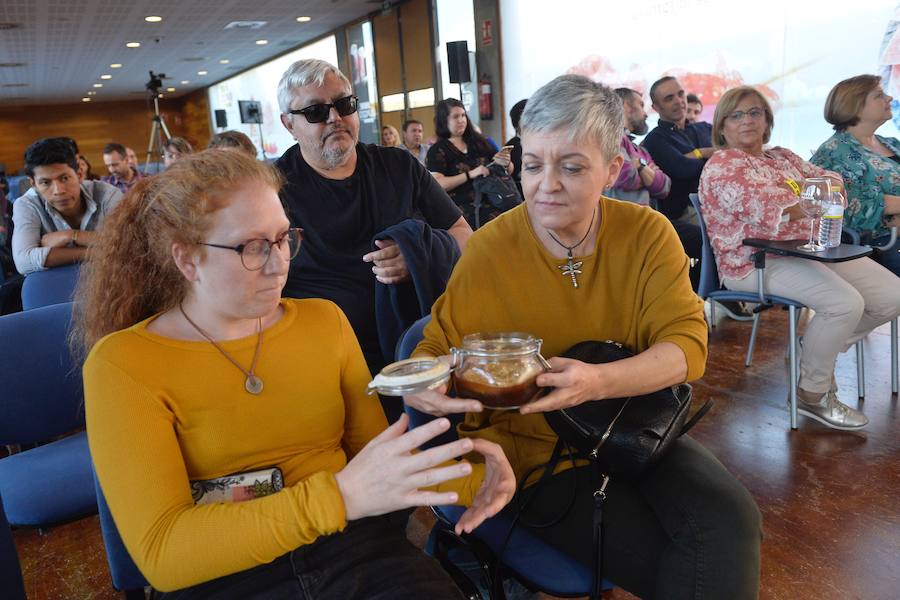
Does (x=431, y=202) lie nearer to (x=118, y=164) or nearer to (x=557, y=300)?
(x=557, y=300)

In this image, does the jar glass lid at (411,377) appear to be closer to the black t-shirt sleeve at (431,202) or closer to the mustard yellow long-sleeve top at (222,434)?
the mustard yellow long-sleeve top at (222,434)

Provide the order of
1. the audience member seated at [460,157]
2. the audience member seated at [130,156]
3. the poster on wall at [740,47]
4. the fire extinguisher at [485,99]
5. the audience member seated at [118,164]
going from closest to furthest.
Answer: the audience member seated at [460,157]
the poster on wall at [740,47]
the audience member seated at [118,164]
the audience member seated at [130,156]
the fire extinguisher at [485,99]

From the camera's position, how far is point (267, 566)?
1.08 metres

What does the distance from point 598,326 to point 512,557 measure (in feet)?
1.75

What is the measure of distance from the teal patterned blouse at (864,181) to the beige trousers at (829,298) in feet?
2.27

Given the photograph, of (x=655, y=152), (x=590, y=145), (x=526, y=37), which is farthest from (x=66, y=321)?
(x=526, y=37)

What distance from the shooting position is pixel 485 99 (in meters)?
9.31

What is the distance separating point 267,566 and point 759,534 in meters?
0.90

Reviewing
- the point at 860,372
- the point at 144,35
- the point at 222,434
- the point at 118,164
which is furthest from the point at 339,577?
the point at 144,35

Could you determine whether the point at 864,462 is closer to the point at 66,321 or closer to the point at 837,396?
the point at 837,396

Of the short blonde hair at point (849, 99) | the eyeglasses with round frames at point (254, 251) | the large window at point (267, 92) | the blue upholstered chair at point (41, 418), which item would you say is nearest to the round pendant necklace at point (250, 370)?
the eyeglasses with round frames at point (254, 251)

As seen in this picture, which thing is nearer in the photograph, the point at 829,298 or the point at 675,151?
the point at 829,298

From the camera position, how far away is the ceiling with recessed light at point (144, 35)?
9680 mm

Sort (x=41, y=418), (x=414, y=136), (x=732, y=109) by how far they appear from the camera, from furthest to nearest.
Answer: (x=414, y=136) < (x=732, y=109) < (x=41, y=418)
